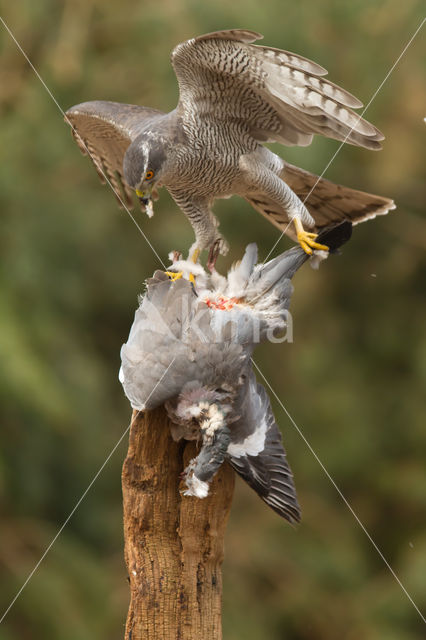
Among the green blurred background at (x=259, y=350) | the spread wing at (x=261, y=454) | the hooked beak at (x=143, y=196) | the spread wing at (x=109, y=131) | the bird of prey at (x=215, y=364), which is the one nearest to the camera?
the bird of prey at (x=215, y=364)

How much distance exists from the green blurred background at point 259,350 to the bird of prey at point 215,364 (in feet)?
8.33

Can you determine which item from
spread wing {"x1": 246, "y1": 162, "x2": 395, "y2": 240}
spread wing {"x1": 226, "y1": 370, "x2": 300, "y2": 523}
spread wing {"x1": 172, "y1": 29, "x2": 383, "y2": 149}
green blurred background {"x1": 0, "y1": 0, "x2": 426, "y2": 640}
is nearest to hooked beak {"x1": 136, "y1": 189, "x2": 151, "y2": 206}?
spread wing {"x1": 172, "y1": 29, "x2": 383, "y2": 149}

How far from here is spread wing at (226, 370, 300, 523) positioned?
9.36 feet

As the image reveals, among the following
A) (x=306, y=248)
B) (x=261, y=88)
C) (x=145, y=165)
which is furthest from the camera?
(x=306, y=248)

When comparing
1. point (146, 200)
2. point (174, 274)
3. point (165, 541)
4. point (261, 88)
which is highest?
point (261, 88)

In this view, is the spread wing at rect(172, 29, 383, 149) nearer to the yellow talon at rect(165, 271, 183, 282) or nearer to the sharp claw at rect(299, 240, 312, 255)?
the sharp claw at rect(299, 240, 312, 255)

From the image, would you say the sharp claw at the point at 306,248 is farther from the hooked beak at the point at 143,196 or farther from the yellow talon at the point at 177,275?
the hooked beak at the point at 143,196

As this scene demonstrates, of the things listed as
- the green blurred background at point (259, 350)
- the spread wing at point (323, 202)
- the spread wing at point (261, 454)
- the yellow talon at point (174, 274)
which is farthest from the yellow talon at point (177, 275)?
the green blurred background at point (259, 350)

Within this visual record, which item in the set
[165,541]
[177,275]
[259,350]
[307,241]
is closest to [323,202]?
[307,241]

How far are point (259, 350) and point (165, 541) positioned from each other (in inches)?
158

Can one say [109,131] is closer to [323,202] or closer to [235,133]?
[235,133]

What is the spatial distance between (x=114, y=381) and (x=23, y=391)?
1.98 meters

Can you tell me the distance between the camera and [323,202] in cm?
348

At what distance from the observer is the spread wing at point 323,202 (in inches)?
134
